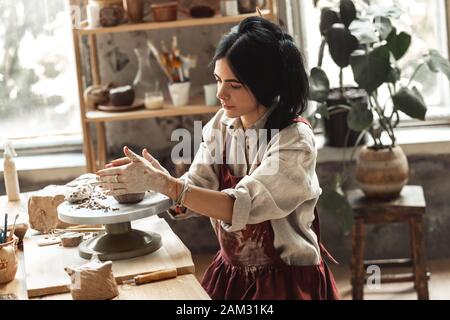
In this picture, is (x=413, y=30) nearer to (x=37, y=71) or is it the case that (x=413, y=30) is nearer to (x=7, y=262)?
(x=37, y=71)

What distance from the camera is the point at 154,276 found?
81.2 inches

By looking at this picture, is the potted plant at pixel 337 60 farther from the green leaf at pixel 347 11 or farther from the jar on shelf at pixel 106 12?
the jar on shelf at pixel 106 12

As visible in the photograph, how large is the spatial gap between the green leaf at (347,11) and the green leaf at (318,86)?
0.24m

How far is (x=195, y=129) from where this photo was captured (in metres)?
4.07

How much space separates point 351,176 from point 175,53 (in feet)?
3.36

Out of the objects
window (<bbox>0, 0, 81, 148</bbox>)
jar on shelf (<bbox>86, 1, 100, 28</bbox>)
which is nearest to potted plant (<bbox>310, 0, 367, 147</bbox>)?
jar on shelf (<bbox>86, 1, 100, 28</bbox>)

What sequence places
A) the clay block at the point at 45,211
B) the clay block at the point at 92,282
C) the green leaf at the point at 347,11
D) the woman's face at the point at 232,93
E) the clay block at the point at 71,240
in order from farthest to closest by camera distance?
the green leaf at the point at 347,11
the clay block at the point at 45,211
the clay block at the point at 71,240
the woman's face at the point at 232,93
the clay block at the point at 92,282

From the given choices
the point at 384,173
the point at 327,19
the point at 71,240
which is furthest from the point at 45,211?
the point at 327,19

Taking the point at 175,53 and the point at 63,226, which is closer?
the point at 63,226

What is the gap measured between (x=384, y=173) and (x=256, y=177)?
5.18ft

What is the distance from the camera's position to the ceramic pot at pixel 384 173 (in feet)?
11.8

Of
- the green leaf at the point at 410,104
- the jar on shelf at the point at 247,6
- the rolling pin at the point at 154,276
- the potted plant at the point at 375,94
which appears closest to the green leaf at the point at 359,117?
the potted plant at the point at 375,94
